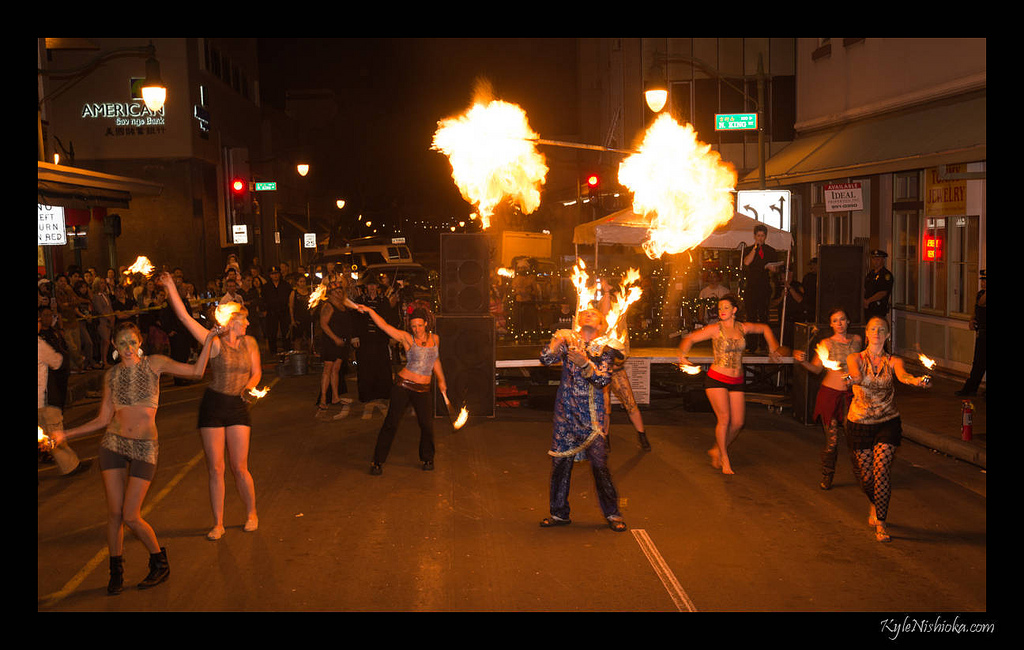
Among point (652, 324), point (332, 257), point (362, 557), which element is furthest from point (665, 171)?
point (332, 257)

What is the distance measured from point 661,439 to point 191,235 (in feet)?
87.8

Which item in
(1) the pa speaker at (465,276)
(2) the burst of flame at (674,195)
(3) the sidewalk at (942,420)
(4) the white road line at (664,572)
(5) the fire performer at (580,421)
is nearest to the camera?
(4) the white road line at (664,572)

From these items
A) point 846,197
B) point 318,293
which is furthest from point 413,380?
point 846,197

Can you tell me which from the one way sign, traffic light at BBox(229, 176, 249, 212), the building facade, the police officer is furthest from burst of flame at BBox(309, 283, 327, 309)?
traffic light at BBox(229, 176, 249, 212)

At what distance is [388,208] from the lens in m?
73.6

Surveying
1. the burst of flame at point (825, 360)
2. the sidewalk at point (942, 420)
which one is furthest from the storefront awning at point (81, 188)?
the sidewalk at point (942, 420)

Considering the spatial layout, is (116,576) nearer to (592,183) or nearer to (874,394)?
(874,394)

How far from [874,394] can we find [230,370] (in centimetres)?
517

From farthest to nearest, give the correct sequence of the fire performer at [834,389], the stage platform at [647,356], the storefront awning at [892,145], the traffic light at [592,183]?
1. the traffic light at [592,183]
2. the storefront awning at [892,145]
3. the stage platform at [647,356]
4. the fire performer at [834,389]

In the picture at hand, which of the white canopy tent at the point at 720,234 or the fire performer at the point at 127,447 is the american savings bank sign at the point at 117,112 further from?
the fire performer at the point at 127,447

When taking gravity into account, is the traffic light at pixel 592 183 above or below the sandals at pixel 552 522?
above

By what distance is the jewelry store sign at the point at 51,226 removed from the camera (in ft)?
56.4

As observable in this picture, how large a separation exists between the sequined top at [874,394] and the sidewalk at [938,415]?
3.11 m

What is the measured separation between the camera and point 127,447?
6469mm
